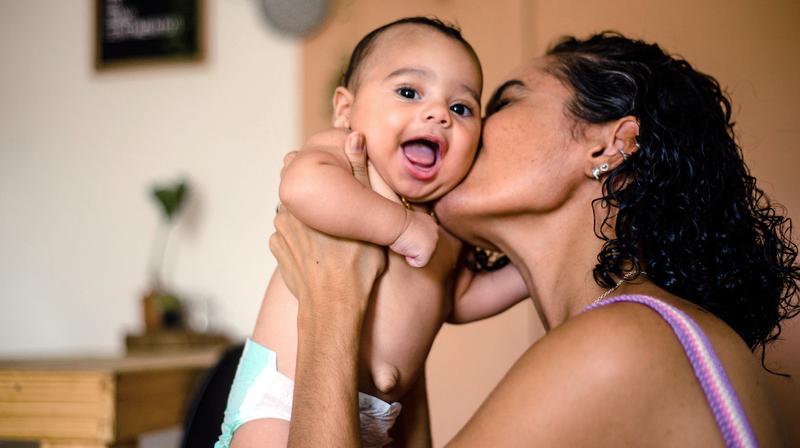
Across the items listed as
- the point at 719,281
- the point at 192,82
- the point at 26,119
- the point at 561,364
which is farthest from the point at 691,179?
the point at 26,119

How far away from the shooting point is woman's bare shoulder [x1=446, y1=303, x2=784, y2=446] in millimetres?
935

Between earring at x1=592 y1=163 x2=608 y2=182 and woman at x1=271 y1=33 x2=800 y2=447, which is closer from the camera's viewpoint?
woman at x1=271 y1=33 x2=800 y2=447

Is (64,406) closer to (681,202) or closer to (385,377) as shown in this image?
(385,377)

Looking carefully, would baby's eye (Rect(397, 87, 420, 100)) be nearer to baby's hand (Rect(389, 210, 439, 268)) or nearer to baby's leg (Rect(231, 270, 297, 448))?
baby's hand (Rect(389, 210, 439, 268))

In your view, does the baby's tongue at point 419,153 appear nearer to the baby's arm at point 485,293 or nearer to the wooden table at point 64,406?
the baby's arm at point 485,293

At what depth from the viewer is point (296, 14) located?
3.18 meters

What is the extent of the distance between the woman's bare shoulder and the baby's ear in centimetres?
67

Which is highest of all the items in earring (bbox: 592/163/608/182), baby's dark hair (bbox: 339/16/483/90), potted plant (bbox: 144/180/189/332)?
baby's dark hair (bbox: 339/16/483/90)

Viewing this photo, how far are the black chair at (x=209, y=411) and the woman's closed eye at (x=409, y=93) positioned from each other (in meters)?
0.89

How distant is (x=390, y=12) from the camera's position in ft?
9.78

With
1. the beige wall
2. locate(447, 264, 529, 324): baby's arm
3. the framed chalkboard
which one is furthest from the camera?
the framed chalkboard

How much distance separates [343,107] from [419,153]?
0.75 ft

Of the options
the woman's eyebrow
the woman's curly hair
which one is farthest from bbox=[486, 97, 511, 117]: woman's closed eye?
the woman's curly hair

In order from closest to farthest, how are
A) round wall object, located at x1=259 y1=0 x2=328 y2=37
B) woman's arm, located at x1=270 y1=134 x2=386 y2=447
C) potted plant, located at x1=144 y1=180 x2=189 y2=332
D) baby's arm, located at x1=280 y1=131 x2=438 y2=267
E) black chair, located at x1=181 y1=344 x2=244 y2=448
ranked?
woman's arm, located at x1=270 y1=134 x2=386 y2=447
baby's arm, located at x1=280 y1=131 x2=438 y2=267
black chair, located at x1=181 y1=344 x2=244 y2=448
potted plant, located at x1=144 y1=180 x2=189 y2=332
round wall object, located at x1=259 y1=0 x2=328 y2=37
